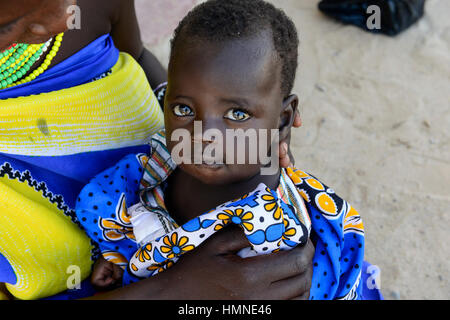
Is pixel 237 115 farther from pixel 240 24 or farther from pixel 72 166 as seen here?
pixel 72 166

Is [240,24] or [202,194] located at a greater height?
[240,24]

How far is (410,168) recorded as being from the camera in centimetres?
218

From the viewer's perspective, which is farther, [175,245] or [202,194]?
[202,194]

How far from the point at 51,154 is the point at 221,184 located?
427 mm

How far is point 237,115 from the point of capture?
1088 millimetres

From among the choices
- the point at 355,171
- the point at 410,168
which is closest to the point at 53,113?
the point at 355,171

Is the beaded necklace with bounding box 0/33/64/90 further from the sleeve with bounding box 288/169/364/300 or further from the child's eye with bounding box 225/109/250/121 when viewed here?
the sleeve with bounding box 288/169/364/300

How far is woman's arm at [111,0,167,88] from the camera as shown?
1.50m

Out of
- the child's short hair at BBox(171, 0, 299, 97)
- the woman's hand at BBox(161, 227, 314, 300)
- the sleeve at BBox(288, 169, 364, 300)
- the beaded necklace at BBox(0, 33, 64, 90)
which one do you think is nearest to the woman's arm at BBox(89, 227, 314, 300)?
the woman's hand at BBox(161, 227, 314, 300)

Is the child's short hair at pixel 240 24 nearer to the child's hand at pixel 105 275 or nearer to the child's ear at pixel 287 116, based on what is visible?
the child's ear at pixel 287 116

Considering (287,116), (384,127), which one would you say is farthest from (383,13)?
(287,116)

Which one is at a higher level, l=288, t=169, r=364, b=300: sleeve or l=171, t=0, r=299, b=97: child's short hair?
l=171, t=0, r=299, b=97: child's short hair
